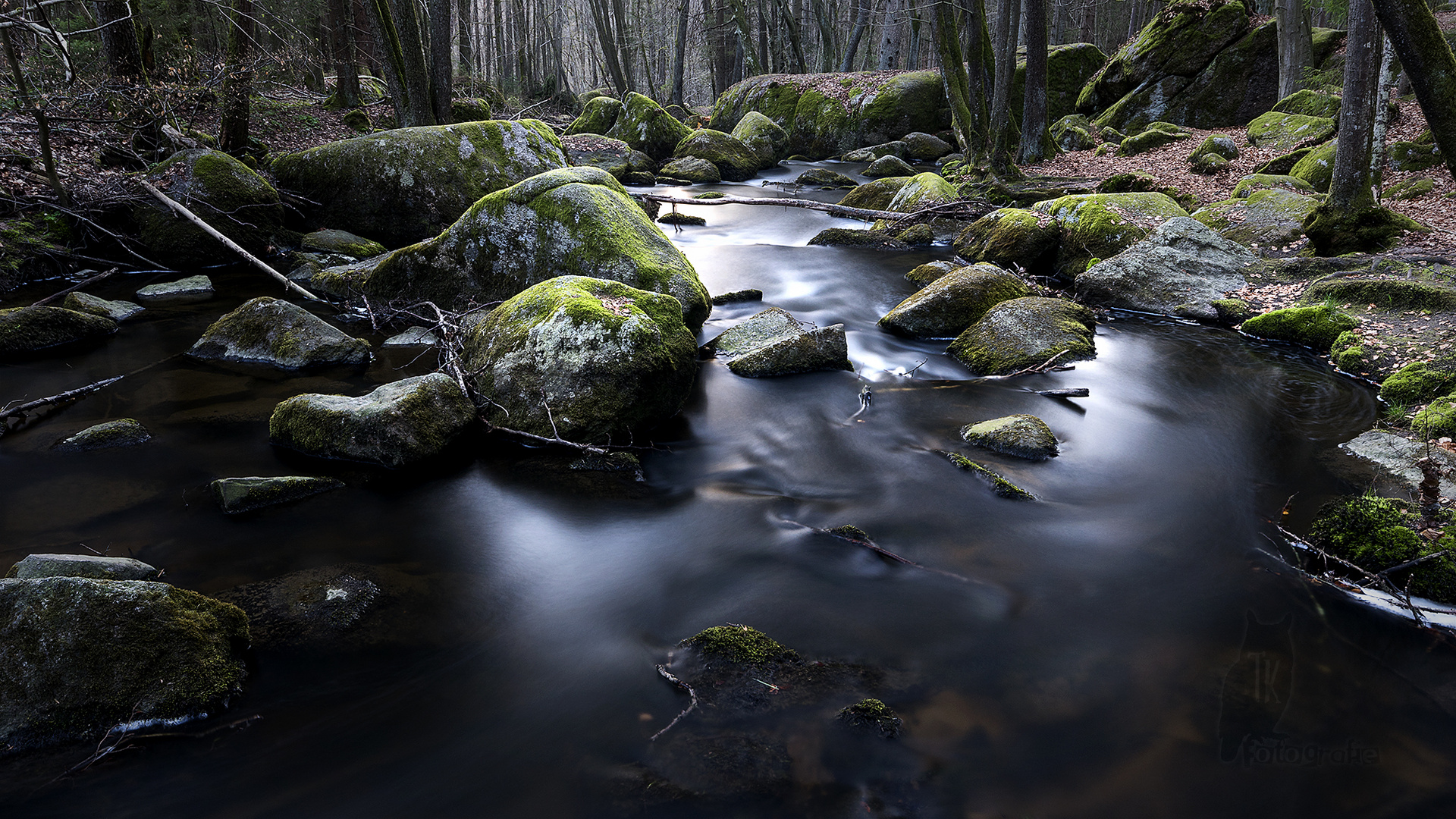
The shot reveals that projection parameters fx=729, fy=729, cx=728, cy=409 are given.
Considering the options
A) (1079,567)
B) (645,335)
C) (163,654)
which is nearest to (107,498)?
(163,654)

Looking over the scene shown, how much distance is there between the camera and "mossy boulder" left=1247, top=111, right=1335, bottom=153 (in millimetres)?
13961

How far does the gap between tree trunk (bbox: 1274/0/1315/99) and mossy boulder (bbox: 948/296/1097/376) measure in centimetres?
1478

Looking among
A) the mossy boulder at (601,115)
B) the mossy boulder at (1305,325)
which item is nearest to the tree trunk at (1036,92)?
the mossy boulder at (1305,325)

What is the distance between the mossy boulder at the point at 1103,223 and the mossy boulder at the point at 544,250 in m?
6.05

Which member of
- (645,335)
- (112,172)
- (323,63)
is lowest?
(645,335)

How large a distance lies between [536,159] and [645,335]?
7.63 m

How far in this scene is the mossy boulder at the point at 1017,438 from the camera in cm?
591

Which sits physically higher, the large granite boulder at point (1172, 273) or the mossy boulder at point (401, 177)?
the mossy boulder at point (401, 177)

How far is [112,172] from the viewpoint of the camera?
1046 centimetres

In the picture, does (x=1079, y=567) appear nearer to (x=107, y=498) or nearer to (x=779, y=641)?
(x=779, y=641)

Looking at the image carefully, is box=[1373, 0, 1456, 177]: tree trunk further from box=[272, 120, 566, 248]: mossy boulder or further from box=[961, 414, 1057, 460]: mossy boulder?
box=[272, 120, 566, 248]: mossy boulder

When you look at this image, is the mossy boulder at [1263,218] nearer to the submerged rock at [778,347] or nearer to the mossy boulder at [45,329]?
the submerged rock at [778,347]

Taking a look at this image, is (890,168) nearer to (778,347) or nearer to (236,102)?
(778,347)

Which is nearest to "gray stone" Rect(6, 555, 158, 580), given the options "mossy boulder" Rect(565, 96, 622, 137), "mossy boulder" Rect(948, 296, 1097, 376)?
"mossy boulder" Rect(948, 296, 1097, 376)
